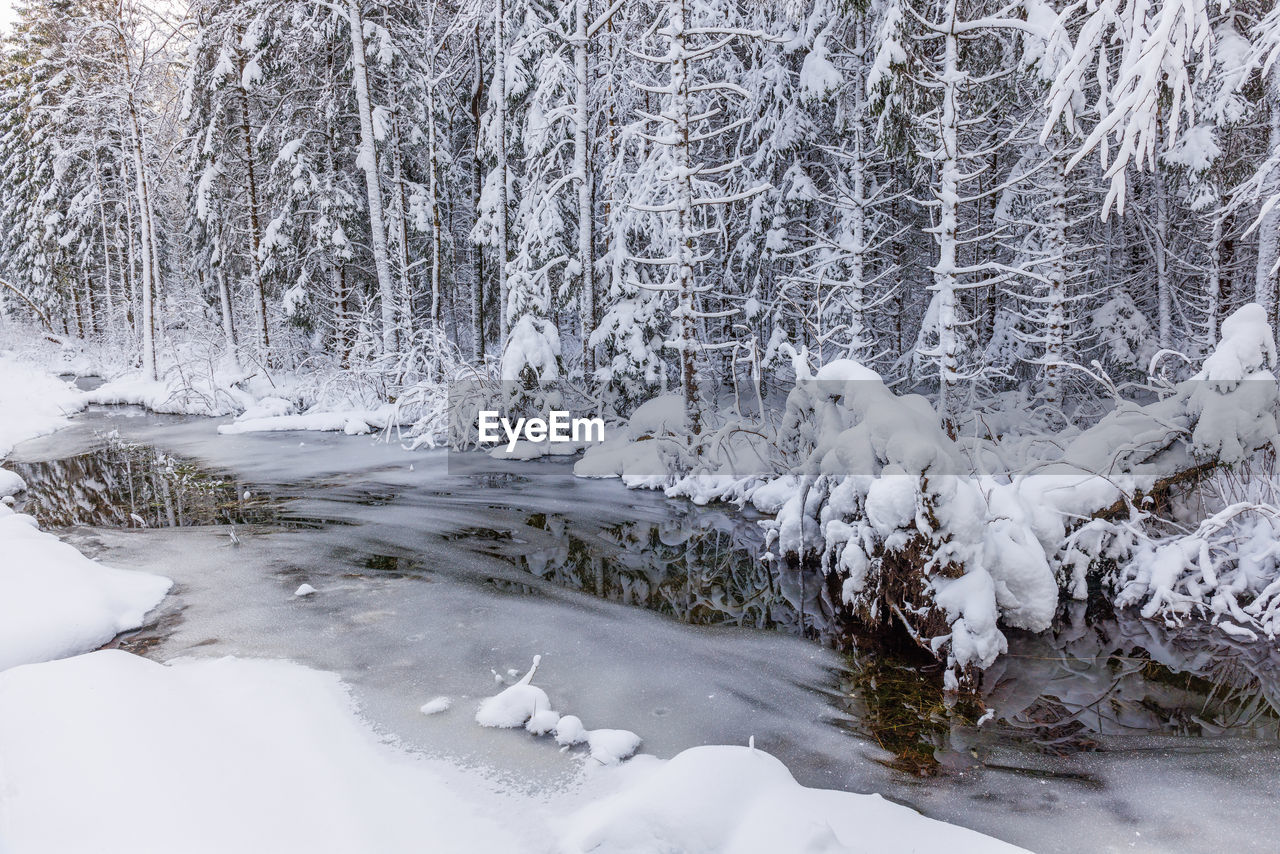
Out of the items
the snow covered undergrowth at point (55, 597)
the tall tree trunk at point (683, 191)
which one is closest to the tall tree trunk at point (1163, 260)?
the tall tree trunk at point (683, 191)

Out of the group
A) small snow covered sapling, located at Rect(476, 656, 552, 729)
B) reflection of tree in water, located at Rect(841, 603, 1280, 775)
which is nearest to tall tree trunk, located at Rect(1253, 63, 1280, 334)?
reflection of tree in water, located at Rect(841, 603, 1280, 775)

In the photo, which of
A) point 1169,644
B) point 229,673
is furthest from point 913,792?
point 229,673

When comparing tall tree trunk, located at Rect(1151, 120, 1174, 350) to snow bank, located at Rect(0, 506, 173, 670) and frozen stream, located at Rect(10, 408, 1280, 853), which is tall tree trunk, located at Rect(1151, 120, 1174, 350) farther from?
snow bank, located at Rect(0, 506, 173, 670)

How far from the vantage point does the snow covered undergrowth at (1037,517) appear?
5.66 metres

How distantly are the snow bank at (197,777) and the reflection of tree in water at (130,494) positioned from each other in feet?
18.6

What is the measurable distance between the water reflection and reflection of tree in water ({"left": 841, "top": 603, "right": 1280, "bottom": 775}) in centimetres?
1

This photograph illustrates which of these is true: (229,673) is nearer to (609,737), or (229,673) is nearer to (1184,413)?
(609,737)

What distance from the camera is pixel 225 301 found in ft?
81.0

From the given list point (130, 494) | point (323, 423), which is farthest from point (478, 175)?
point (130, 494)

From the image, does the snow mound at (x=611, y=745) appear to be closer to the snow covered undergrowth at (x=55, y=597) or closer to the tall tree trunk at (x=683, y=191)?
the snow covered undergrowth at (x=55, y=597)

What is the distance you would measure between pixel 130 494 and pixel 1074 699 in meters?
12.8

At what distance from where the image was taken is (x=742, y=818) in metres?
3.43

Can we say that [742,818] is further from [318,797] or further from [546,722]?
[318,797]

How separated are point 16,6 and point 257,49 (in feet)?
88.5
